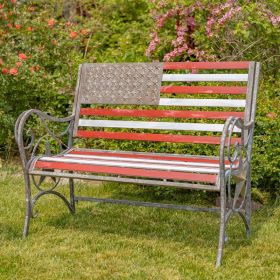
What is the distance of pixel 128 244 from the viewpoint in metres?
3.94

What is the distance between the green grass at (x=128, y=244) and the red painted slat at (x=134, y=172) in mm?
508

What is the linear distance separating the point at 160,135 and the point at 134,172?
719 millimetres

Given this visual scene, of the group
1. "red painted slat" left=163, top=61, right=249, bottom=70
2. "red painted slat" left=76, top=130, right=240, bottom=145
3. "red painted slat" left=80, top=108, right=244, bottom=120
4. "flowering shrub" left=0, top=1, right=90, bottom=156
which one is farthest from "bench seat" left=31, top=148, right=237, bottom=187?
"flowering shrub" left=0, top=1, right=90, bottom=156

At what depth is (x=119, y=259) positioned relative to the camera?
3.63 metres

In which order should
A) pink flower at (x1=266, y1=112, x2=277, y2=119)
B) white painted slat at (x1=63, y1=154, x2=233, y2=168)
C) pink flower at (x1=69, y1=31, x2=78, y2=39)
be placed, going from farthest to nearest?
pink flower at (x1=69, y1=31, x2=78, y2=39), pink flower at (x1=266, y1=112, x2=277, y2=119), white painted slat at (x1=63, y1=154, x2=233, y2=168)

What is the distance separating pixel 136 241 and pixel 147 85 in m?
1.21

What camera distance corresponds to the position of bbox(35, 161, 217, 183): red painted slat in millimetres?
3506

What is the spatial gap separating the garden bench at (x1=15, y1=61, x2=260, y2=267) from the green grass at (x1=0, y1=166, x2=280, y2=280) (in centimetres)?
15

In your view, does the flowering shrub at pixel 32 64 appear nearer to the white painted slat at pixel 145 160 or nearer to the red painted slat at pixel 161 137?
the red painted slat at pixel 161 137

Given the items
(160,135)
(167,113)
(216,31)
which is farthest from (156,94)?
(216,31)

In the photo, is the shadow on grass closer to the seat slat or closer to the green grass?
the green grass

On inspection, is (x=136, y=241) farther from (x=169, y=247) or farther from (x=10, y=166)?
(x=10, y=166)

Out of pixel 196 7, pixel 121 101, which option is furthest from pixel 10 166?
pixel 196 7

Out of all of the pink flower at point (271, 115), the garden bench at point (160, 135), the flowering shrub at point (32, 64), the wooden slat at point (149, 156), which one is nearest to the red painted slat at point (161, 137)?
the garden bench at point (160, 135)
